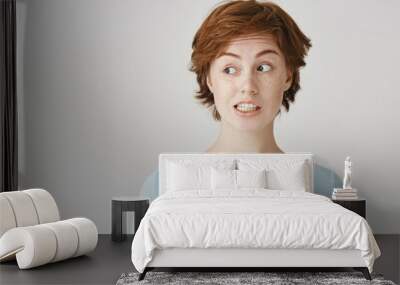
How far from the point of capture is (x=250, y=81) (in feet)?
23.3

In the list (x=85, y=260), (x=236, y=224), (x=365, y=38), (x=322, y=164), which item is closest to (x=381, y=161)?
(x=322, y=164)

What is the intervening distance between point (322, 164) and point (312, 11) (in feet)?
5.45

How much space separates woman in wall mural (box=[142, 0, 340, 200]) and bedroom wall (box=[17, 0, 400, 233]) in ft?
0.36

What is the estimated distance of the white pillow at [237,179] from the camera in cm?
654

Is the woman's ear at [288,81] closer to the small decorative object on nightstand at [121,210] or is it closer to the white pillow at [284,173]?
the white pillow at [284,173]

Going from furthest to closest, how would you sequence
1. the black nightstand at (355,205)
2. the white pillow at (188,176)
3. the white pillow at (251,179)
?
1. the black nightstand at (355,205)
2. the white pillow at (188,176)
3. the white pillow at (251,179)

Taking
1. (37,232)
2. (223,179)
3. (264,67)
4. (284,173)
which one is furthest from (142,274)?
(264,67)

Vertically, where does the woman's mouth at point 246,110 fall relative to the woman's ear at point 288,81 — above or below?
below

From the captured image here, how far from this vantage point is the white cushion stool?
5.35 metres

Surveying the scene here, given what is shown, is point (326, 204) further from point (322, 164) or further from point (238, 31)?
point (238, 31)

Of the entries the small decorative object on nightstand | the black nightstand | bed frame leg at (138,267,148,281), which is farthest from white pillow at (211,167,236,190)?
bed frame leg at (138,267,148,281)

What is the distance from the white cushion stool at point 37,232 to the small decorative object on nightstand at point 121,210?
81 cm

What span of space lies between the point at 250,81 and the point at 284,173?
1.08m

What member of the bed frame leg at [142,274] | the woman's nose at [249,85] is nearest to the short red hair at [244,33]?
the woman's nose at [249,85]
